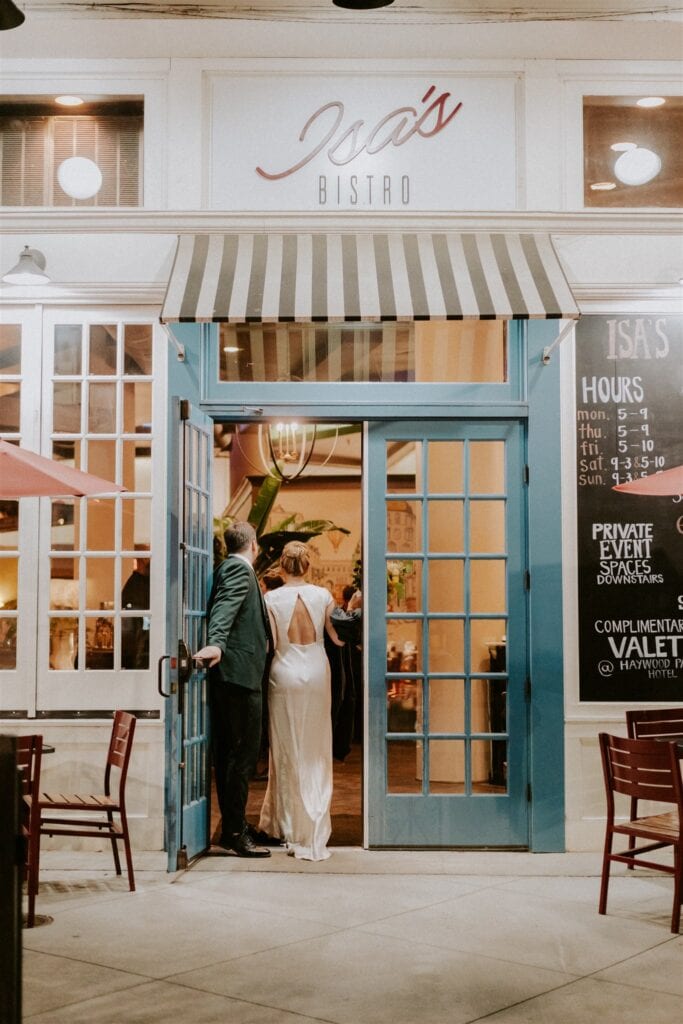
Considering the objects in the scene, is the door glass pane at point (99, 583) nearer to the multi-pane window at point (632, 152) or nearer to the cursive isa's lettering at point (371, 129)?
the cursive isa's lettering at point (371, 129)

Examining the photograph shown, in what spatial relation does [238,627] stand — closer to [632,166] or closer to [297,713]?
[297,713]

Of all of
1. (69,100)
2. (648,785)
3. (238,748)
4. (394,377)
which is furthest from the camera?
(69,100)

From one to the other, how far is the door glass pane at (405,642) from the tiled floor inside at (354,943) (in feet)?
3.81

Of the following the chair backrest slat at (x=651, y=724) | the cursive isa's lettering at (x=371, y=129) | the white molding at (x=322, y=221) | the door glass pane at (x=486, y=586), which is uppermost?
the cursive isa's lettering at (x=371, y=129)

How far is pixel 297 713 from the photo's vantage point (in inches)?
279

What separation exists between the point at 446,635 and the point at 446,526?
27.1 inches

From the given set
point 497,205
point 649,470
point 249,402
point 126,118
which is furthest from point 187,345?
point 649,470

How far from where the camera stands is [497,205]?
283 inches

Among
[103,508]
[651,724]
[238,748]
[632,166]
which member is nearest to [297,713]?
[238,748]

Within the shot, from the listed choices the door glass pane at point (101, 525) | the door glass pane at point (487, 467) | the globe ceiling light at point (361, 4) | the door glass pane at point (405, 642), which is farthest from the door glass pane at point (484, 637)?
the globe ceiling light at point (361, 4)

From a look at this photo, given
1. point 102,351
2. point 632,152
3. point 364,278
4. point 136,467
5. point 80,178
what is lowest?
point 136,467

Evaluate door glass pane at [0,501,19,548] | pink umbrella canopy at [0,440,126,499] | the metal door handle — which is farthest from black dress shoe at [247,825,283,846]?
pink umbrella canopy at [0,440,126,499]

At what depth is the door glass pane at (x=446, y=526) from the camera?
7.13 meters

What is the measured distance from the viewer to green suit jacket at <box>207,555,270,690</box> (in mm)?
6809
